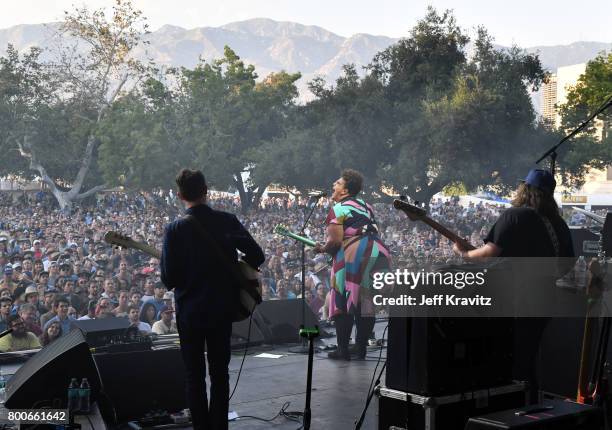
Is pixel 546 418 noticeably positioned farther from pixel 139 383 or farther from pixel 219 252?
pixel 139 383

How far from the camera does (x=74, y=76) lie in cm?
3028

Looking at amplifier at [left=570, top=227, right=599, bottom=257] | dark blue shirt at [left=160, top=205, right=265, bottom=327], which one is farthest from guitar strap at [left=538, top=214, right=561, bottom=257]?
amplifier at [left=570, top=227, right=599, bottom=257]

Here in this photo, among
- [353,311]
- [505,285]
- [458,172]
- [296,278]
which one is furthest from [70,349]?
[458,172]

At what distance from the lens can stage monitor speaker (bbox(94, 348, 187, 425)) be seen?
3.91m

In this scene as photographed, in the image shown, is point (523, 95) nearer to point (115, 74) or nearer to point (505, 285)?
point (115, 74)

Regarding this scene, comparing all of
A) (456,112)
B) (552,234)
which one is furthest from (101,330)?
(456,112)

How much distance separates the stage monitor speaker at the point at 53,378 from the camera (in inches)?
140

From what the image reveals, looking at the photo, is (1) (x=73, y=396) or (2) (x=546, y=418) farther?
(1) (x=73, y=396)

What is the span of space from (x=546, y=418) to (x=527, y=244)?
3.16ft

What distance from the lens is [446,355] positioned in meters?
3.22

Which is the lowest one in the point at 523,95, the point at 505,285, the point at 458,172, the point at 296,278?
the point at 296,278

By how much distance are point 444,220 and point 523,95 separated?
4.89 metres

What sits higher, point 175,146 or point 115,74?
point 115,74

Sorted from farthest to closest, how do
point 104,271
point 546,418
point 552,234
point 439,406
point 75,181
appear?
1. point 75,181
2. point 104,271
3. point 552,234
4. point 439,406
5. point 546,418
